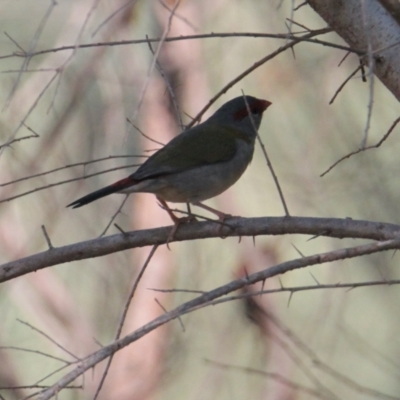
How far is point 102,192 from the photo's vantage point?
12.2ft

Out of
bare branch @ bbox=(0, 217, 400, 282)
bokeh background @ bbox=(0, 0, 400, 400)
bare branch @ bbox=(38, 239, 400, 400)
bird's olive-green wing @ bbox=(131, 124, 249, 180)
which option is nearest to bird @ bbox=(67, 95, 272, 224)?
bird's olive-green wing @ bbox=(131, 124, 249, 180)

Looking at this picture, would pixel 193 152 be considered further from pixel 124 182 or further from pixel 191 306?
→ pixel 191 306

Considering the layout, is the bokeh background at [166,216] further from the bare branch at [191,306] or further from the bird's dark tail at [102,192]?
the bare branch at [191,306]

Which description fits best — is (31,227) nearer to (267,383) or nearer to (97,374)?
(97,374)

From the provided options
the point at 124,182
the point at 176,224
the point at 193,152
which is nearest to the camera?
the point at 176,224

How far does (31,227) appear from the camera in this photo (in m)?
7.25

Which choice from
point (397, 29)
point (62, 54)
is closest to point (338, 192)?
point (62, 54)

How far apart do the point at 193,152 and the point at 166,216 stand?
2.97 m

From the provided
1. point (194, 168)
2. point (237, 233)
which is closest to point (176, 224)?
point (237, 233)

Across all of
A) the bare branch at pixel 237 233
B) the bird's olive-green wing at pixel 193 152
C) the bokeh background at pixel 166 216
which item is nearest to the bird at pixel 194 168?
the bird's olive-green wing at pixel 193 152

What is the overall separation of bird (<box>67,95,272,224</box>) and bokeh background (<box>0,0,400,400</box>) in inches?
97.3

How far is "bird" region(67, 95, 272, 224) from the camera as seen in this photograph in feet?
13.4

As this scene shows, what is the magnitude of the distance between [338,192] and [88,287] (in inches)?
114

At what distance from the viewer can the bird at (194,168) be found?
4.07 metres
